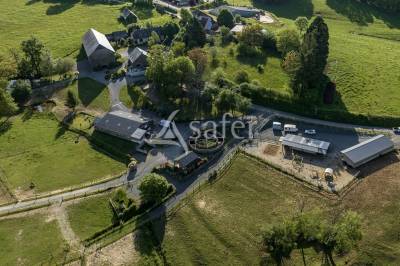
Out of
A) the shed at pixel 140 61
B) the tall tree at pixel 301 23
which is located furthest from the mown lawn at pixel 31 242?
the tall tree at pixel 301 23

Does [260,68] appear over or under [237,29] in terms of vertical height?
under

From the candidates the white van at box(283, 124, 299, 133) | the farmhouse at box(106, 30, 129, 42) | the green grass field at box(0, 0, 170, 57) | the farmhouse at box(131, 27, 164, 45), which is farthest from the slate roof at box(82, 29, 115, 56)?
the white van at box(283, 124, 299, 133)

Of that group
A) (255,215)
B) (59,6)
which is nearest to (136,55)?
(255,215)

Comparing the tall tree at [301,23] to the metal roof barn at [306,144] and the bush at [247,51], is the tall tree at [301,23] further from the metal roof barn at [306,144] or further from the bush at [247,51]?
the metal roof barn at [306,144]

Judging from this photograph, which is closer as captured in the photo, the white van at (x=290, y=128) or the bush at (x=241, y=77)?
the white van at (x=290, y=128)

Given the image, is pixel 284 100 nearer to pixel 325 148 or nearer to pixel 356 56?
pixel 325 148

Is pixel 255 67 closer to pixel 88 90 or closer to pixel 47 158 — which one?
pixel 88 90

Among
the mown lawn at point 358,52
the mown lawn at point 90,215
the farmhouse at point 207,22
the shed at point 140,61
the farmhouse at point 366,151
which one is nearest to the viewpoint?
the mown lawn at point 90,215

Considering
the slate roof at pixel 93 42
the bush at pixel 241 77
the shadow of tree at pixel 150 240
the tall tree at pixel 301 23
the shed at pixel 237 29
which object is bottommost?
the shadow of tree at pixel 150 240
